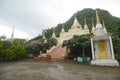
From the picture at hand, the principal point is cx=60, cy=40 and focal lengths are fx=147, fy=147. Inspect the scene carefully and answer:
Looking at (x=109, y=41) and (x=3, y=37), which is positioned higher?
(x=3, y=37)

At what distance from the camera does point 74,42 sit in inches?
794

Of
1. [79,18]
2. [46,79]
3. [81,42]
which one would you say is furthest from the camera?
[79,18]

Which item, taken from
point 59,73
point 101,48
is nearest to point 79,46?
point 101,48

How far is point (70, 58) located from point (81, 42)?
151 inches

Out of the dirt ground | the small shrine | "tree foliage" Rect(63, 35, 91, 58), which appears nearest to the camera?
the dirt ground

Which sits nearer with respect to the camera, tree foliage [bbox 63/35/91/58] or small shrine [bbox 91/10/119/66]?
small shrine [bbox 91/10/119/66]

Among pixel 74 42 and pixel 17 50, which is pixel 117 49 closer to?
pixel 74 42

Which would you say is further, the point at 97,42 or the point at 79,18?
the point at 79,18

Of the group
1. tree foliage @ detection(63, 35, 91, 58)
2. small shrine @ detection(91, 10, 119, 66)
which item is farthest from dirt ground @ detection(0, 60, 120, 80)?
tree foliage @ detection(63, 35, 91, 58)

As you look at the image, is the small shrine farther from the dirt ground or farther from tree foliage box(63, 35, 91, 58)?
the dirt ground

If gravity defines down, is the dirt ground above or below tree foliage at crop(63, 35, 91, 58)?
below

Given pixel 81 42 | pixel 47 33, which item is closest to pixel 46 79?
pixel 81 42

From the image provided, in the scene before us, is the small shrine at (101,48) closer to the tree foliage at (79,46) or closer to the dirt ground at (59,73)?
the tree foliage at (79,46)

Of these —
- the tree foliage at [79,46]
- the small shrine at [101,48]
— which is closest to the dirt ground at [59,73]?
the small shrine at [101,48]
